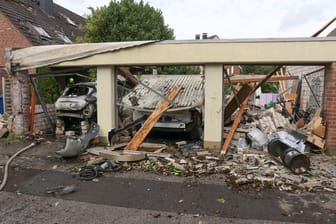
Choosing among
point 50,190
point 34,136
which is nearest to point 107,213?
point 50,190

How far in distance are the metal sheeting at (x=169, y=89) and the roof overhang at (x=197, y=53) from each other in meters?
1.06

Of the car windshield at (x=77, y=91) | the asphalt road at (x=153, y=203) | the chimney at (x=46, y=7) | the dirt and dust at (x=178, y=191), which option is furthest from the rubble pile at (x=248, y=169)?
the chimney at (x=46, y=7)

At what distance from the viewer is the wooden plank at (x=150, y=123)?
6.54m

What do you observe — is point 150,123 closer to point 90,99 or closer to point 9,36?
point 90,99

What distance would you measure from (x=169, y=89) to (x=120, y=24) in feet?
27.3

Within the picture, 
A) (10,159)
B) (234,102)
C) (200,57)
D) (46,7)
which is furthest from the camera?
(46,7)

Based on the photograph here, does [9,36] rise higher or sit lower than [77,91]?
higher

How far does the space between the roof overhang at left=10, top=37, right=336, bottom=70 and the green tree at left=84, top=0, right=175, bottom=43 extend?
733cm

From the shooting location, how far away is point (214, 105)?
21.8 ft

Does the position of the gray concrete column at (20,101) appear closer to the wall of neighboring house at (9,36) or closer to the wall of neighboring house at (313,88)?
the wall of neighboring house at (9,36)

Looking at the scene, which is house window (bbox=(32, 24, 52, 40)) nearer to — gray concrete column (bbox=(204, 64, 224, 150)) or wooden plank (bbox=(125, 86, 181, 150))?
wooden plank (bbox=(125, 86, 181, 150))

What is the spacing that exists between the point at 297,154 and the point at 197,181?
2.00m

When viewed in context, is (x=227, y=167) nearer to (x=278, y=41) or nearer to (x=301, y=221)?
(x=301, y=221)

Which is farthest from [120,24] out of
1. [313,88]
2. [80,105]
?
[313,88]
